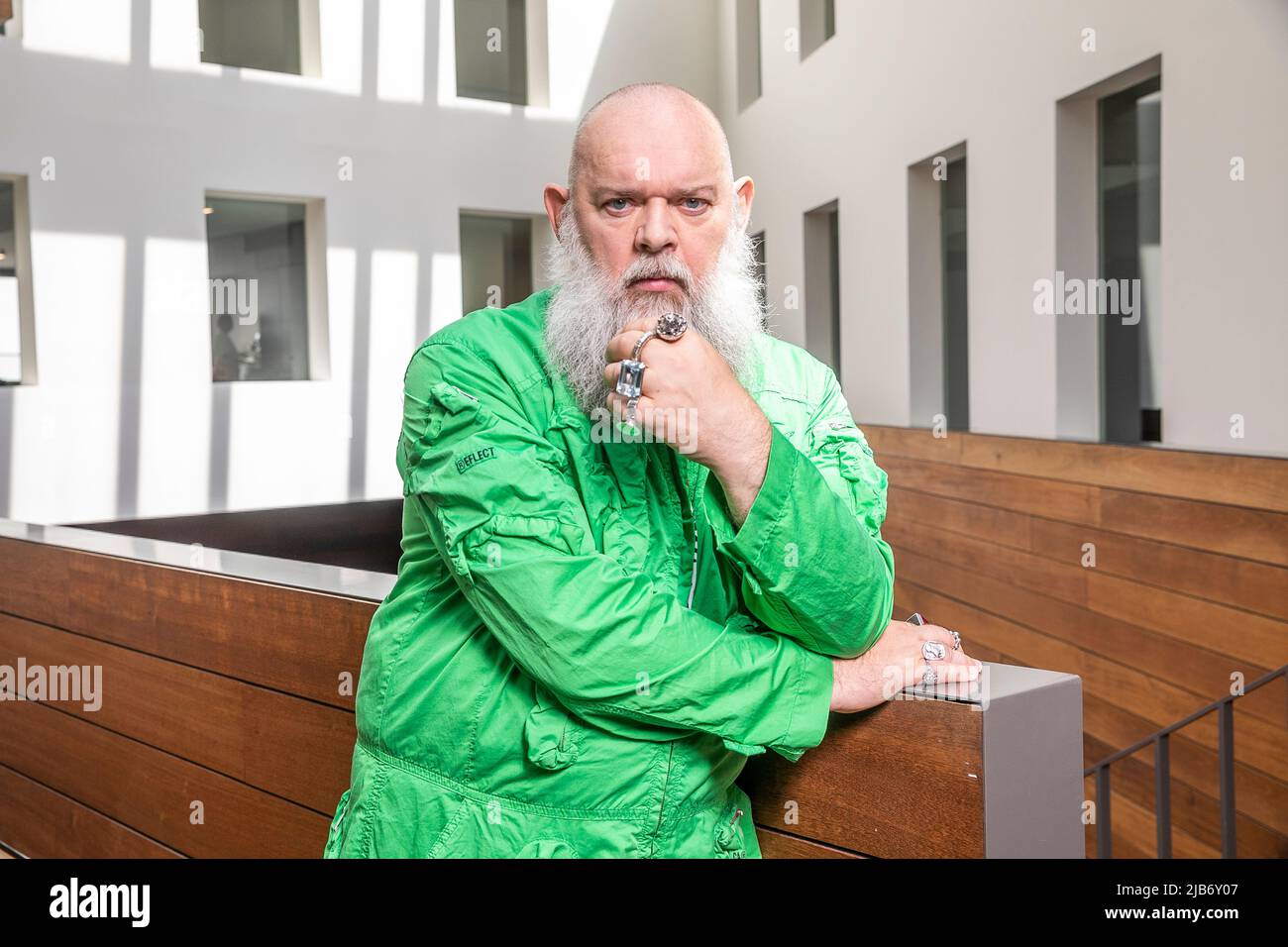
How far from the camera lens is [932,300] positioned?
6.95m

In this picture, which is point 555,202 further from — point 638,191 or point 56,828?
point 56,828

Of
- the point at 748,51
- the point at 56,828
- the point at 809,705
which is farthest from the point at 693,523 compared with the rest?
the point at 748,51

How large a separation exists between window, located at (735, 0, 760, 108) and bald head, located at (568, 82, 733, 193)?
28.4 ft

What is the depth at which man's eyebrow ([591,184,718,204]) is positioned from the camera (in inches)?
57.4

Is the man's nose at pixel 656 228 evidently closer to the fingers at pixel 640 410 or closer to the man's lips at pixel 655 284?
the man's lips at pixel 655 284

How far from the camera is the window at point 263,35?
313 inches

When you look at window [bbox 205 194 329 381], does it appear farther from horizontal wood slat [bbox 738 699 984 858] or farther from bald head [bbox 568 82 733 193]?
Answer: horizontal wood slat [bbox 738 699 984 858]

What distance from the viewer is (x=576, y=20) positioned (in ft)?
30.6

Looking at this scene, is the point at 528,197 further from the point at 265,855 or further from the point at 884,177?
the point at 265,855

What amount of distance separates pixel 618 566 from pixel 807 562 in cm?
21

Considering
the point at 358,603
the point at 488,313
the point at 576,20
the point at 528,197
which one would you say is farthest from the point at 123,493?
the point at 488,313

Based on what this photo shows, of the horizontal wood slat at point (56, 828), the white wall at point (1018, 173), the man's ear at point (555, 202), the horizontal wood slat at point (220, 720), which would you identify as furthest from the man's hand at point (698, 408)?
the white wall at point (1018, 173)

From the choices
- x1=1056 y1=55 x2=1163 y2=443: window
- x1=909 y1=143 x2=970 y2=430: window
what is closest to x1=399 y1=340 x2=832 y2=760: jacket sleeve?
x1=1056 y1=55 x2=1163 y2=443: window
